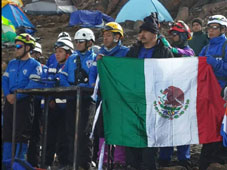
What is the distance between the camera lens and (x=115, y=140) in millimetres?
6645

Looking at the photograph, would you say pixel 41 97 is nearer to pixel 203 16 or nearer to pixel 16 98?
pixel 16 98

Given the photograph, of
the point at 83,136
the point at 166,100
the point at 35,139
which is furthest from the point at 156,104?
the point at 35,139

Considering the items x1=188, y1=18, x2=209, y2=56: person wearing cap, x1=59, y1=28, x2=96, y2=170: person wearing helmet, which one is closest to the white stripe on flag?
x1=59, y1=28, x2=96, y2=170: person wearing helmet

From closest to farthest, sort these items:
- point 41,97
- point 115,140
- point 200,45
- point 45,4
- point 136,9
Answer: point 115,140, point 41,97, point 200,45, point 136,9, point 45,4

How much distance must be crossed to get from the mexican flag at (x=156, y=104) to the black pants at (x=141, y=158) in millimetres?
151

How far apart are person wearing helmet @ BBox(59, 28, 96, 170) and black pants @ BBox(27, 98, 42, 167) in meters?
0.64

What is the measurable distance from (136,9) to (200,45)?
1054 centimetres

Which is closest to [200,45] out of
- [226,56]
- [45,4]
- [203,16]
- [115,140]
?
[226,56]

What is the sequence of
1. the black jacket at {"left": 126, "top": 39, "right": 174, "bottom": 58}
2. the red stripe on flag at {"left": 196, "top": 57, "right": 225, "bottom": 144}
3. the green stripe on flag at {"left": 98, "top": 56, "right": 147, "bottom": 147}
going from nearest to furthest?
1. the green stripe on flag at {"left": 98, "top": 56, "right": 147, "bottom": 147}
2. the red stripe on flag at {"left": 196, "top": 57, "right": 225, "bottom": 144}
3. the black jacket at {"left": 126, "top": 39, "right": 174, "bottom": 58}

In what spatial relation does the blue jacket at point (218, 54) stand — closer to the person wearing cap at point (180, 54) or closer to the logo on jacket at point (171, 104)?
the person wearing cap at point (180, 54)

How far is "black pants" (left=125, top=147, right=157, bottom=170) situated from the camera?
666cm

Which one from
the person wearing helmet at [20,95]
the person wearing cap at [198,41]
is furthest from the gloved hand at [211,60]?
the person wearing cap at [198,41]

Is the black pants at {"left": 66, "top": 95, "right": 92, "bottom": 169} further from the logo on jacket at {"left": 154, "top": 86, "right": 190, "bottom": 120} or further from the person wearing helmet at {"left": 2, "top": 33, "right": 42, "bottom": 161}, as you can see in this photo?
the logo on jacket at {"left": 154, "top": 86, "right": 190, "bottom": 120}

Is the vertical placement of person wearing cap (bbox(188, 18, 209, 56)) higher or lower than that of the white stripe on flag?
higher
